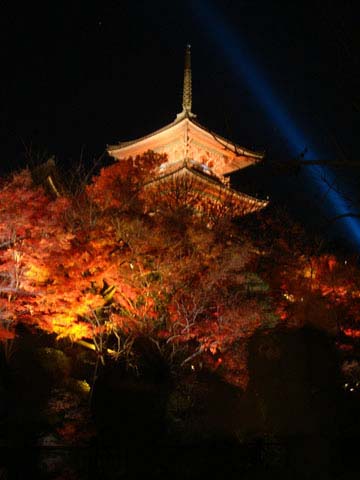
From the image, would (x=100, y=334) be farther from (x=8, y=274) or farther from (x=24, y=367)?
(x=8, y=274)

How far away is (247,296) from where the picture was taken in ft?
52.1

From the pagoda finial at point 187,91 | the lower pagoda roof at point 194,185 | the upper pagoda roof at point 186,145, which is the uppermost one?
the pagoda finial at point 187,91

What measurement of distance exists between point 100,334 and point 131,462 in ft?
14.3

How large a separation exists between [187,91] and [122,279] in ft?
46.7

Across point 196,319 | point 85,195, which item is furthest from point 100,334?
point 85,195

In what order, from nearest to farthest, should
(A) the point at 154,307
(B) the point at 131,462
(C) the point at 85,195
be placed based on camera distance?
(B) the point at 131,462 → (A) the point at 154,307 → (C) the point at 85,195

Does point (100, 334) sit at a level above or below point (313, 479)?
above

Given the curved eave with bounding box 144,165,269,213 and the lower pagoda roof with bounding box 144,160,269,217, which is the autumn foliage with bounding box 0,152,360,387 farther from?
the curved eave with bounding box 144,165,269,213

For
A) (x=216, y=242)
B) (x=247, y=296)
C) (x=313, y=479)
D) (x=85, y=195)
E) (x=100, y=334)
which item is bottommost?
(x=313, y=479)

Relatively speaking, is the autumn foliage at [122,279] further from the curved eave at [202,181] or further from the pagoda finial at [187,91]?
the pagoda finial at [187,91]

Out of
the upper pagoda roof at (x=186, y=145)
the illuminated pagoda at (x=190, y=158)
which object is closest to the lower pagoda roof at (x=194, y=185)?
the illuminated pagoda at (x=190, y=158)

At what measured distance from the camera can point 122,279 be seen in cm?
1360

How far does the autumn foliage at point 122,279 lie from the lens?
1276 cm

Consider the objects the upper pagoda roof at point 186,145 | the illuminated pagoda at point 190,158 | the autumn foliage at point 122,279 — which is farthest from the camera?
the upper pagoda roof at point 186,145
